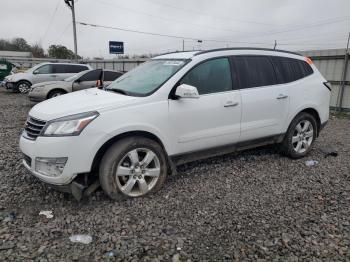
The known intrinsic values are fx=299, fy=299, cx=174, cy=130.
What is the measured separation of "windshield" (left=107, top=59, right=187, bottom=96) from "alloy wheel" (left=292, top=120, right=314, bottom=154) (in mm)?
2417

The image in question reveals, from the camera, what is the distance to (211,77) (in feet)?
13.4

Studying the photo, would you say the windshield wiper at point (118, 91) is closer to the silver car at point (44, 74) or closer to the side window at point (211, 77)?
the side window at point (211, 77)

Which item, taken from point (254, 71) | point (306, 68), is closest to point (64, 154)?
point (254, 71)

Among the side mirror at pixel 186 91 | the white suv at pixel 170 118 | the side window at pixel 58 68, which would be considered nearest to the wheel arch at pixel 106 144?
the white suv at pixel 170 118

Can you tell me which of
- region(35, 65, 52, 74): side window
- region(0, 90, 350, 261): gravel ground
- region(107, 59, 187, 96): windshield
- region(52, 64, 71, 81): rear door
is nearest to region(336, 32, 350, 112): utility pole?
region(0, 90, 350, 261): gravel ground

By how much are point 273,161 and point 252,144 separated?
67 cm

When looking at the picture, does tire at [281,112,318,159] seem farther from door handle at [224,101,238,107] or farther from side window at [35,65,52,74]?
side window at [35,65,52,74]

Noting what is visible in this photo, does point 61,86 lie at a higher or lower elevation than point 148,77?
lower

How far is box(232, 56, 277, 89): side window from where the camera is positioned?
4.35 meters

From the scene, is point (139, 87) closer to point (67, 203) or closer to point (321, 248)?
point (67, 203)

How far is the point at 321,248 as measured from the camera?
2.74 m

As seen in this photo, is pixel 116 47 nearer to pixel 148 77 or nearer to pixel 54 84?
pixel 54 84

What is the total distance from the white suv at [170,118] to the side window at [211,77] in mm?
14

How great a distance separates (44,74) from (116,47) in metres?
4.21
